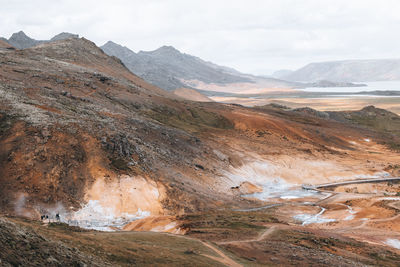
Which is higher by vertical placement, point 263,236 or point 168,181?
point 168,181

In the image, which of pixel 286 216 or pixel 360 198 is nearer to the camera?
pixel 286 216

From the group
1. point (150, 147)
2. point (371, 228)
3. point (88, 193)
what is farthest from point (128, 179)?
point (371, 228)

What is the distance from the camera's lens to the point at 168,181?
45.3 meters

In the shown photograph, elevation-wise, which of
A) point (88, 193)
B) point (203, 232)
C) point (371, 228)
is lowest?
point (371, 228)

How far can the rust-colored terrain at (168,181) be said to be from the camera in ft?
81.0

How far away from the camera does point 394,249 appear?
1286 inches

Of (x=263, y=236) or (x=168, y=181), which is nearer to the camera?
(x=263, y=236)

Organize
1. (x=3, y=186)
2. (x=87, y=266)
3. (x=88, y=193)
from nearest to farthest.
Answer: (x=87, y=266)
(x=3, y=186)
(x=88, y=193)

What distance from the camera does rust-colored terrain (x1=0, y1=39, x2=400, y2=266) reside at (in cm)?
2469

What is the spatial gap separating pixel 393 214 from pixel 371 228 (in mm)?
4628

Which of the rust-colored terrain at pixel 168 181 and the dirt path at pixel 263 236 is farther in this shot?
the dirt path at pixel 263 236

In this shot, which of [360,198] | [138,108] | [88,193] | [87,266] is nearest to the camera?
[87,266]

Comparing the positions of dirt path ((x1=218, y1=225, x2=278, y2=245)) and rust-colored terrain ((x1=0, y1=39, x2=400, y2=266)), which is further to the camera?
dirt path ((x1=218, y1=225, x2=278, y2=245))

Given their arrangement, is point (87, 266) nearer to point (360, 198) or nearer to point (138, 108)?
point (360, 198)
